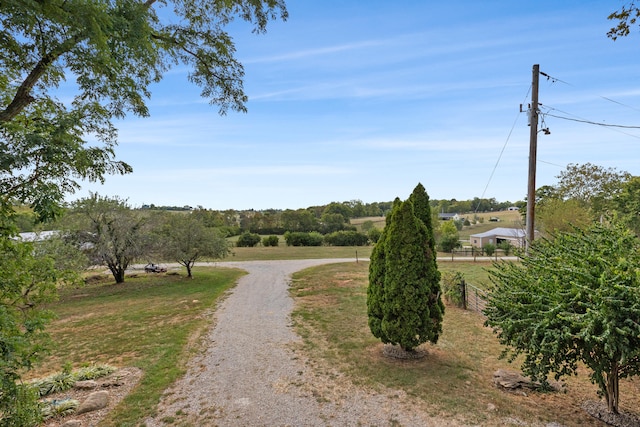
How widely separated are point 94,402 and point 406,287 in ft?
22.0

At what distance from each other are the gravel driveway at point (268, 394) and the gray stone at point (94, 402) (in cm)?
106

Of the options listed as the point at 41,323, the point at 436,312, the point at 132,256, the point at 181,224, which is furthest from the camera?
the point at 181,224

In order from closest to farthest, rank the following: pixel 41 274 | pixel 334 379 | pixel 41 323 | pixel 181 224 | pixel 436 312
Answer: pixel 41 323 < pixel 41 274 < pixel 334 379 < pixel 436 312 < pixel 181 224

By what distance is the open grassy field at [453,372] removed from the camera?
5.34 m

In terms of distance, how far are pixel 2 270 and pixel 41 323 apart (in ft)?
2.50

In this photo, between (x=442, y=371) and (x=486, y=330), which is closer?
(x=442, y=371)

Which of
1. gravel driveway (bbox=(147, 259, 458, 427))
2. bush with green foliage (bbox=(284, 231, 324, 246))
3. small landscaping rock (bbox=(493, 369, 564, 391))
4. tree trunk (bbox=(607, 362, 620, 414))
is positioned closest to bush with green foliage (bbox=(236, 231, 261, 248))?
bush with green foliage (bbox=(284, 231, 324, 246))

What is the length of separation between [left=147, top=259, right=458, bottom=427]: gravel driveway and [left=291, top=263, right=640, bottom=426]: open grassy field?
45 cm

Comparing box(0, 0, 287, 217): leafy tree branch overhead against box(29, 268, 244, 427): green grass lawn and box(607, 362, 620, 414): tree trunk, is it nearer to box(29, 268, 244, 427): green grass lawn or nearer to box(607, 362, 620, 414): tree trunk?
box(29, 268, 244, 427): green grass lawn

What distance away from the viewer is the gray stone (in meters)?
5.65

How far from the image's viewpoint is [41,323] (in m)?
3.43

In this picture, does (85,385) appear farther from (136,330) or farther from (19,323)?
(136,330)

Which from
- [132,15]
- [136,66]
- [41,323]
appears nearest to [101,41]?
[132,15]

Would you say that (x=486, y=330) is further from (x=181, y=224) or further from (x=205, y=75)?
(x=181, y=224)
